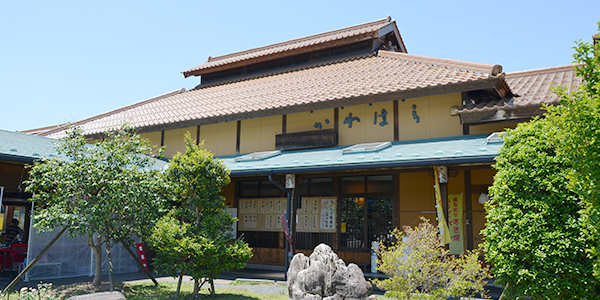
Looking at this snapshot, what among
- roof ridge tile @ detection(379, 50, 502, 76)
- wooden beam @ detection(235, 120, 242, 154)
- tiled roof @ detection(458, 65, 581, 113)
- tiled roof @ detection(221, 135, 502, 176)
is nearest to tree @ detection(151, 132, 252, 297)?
tiled roof @ detection(221, 135, 502, 176)

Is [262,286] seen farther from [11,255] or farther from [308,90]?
[11,255]

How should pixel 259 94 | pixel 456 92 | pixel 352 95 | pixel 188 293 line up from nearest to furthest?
pixel 188 293 → pixel 456 92 → pixel 352 95 → pixel 259 94

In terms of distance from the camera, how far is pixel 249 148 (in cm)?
1347

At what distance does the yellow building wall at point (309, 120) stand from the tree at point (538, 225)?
21.4 feet

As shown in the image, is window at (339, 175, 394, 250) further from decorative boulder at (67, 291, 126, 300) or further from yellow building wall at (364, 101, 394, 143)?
decorative boulder at (67, 291, 126, 300)

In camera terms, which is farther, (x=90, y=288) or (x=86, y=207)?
(x=90, y=288)

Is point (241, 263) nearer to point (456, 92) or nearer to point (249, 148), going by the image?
point (249, 148)

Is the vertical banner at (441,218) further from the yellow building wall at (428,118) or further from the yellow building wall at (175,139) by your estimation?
the yellow building wall at (175,139)

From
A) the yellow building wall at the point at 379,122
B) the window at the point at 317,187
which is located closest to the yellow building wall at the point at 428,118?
the yellow building wall at the point at 379,122

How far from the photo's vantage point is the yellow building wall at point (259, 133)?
13.1 meters

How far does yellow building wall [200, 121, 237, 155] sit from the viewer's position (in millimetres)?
13875

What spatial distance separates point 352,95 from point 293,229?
3764 mm

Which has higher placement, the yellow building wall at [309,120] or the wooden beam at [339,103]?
the wooden beam at [339,103]

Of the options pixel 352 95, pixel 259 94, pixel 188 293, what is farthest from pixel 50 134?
pixel 352 95
